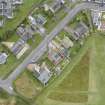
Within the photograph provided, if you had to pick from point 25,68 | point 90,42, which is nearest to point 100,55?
point 90,42

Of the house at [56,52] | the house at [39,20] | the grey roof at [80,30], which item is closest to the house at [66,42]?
the house at [56,52]

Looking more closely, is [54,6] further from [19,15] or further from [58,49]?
[58,49]

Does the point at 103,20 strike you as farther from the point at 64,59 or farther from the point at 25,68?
the point at 25,68

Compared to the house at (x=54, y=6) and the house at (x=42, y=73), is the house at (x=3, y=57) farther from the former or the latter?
the house at (x=54, y=6)

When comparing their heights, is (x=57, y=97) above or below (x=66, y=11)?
below

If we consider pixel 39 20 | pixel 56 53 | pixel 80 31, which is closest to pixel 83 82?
pixel 56 53

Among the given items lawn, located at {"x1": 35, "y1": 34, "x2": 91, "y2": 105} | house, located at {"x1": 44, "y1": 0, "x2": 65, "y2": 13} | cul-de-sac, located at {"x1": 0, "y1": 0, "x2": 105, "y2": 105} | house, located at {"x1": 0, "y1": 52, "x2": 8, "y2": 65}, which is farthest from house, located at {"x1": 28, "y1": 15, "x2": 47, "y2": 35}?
lawn, located at {"x1": 35, "y1": 34, "x2": 91, "y2": 105}
